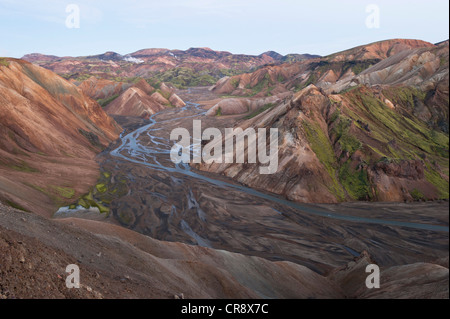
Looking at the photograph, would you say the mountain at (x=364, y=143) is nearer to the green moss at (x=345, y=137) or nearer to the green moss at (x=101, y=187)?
the green moss at (x=345, y=137)

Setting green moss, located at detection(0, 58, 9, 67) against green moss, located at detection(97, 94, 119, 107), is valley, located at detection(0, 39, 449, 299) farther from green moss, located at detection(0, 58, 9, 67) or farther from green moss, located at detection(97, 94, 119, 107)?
green moss, located at detection(97, 94, 119, 107)

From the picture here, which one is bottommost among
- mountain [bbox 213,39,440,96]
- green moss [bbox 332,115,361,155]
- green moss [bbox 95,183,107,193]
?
green moss [bbox 95,183,107,193]

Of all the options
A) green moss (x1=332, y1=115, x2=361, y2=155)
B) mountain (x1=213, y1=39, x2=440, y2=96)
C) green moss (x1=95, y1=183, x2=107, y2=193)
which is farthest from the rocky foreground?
mountain (x1=213, y1=39, x2=440, y2=96)

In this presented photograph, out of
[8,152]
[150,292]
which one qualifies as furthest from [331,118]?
[8,152]

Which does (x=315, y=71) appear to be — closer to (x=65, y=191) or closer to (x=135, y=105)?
(x=135, y=105)

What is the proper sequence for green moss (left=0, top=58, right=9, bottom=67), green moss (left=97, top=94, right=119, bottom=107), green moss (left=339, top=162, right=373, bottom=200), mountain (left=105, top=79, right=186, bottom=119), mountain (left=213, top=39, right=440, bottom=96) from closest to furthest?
green moss (left=339, top=162, right=373, bottom=200), green moss (left=0, top=58, right=9, bottom=67), mountain (left=105, top=79, right=186, bottom=119), green moss (left=97, top=94, right=119, bottom=107), mountain (left=213, top=39, right=440, bottom=96)

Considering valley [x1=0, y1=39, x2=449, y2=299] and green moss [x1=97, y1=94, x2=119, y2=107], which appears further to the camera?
green moss [x1=97, y1=94, x2=119, y2=107]

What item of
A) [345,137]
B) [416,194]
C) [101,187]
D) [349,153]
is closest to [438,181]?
[416,194]
